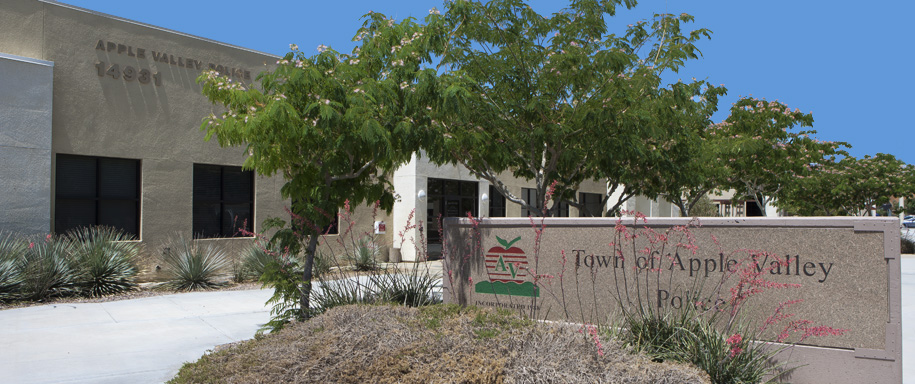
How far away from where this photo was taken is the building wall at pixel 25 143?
486 inches

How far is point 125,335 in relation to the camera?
832 cm

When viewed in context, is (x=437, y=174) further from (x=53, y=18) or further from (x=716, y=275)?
(x=716, y=275)

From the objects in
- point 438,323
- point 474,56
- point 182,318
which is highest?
point 474,56

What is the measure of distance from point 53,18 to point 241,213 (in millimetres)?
6119

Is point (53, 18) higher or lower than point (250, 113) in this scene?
higher

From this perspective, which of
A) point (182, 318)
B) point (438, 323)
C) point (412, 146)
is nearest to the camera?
point (438, 323)

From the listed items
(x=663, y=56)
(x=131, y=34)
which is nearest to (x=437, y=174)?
(x=131, y=34)

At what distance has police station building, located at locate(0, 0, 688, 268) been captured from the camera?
1259 centimetres

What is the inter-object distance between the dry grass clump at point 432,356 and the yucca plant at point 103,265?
23.6ft

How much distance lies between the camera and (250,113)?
24.2 ft

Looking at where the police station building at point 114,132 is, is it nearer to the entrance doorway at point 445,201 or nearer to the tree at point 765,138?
the entrance doorway at point 445,201

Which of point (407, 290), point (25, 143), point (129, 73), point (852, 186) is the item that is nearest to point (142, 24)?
point (129, 73)

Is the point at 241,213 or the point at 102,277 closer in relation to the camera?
the point at 102,277

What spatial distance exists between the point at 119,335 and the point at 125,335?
74mm
